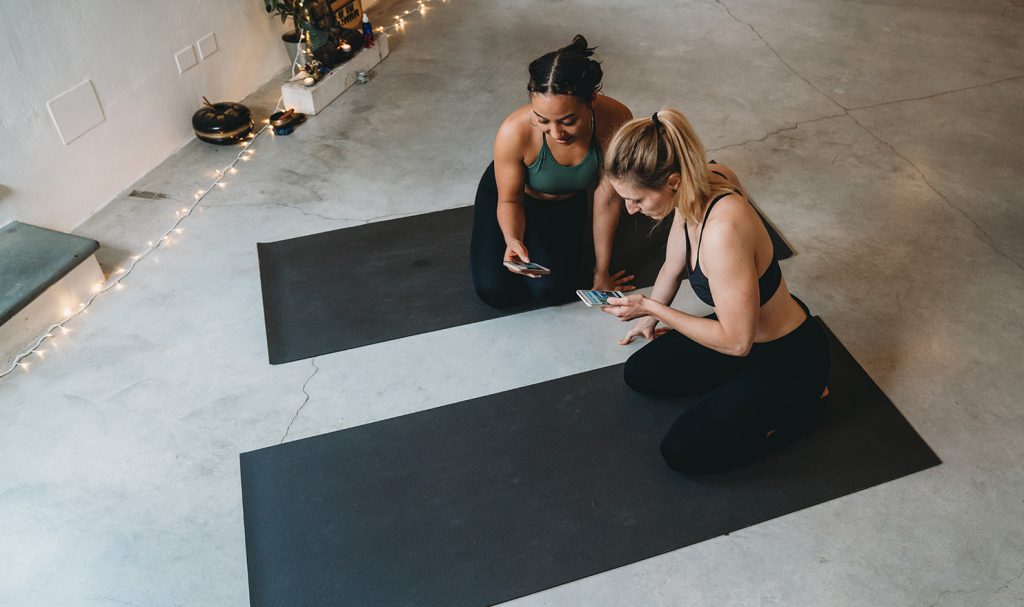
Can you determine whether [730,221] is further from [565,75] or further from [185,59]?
[185,59]

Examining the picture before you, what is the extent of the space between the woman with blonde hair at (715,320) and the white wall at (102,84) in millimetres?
2503

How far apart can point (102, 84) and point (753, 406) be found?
3.11 metres

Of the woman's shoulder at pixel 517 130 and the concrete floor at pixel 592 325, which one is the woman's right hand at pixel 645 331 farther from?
the woman's shoulder at pixel 517 130

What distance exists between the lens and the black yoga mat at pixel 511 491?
82.3 inches

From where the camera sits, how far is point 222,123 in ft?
12.3

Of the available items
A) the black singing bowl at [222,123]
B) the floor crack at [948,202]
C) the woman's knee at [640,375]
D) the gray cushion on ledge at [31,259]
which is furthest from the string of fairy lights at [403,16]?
the woman's knee at [640,375]

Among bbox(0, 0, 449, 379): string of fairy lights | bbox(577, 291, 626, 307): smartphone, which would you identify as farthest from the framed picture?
bbox(577, 291, 626, 307): smartphone

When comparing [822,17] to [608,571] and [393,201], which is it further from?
[608,571]

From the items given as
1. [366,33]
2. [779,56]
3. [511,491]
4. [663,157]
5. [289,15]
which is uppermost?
[663,157]

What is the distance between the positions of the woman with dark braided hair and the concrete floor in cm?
18

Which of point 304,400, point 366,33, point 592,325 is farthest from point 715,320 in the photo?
point 366,33

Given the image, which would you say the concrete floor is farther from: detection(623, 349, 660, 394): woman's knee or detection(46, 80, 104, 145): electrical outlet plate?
detection(46, 80, 104, 145): electrical outlet plate

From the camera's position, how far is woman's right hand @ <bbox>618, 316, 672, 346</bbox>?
2695 mm

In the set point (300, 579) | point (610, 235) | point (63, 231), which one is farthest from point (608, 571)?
point (63, 231)
